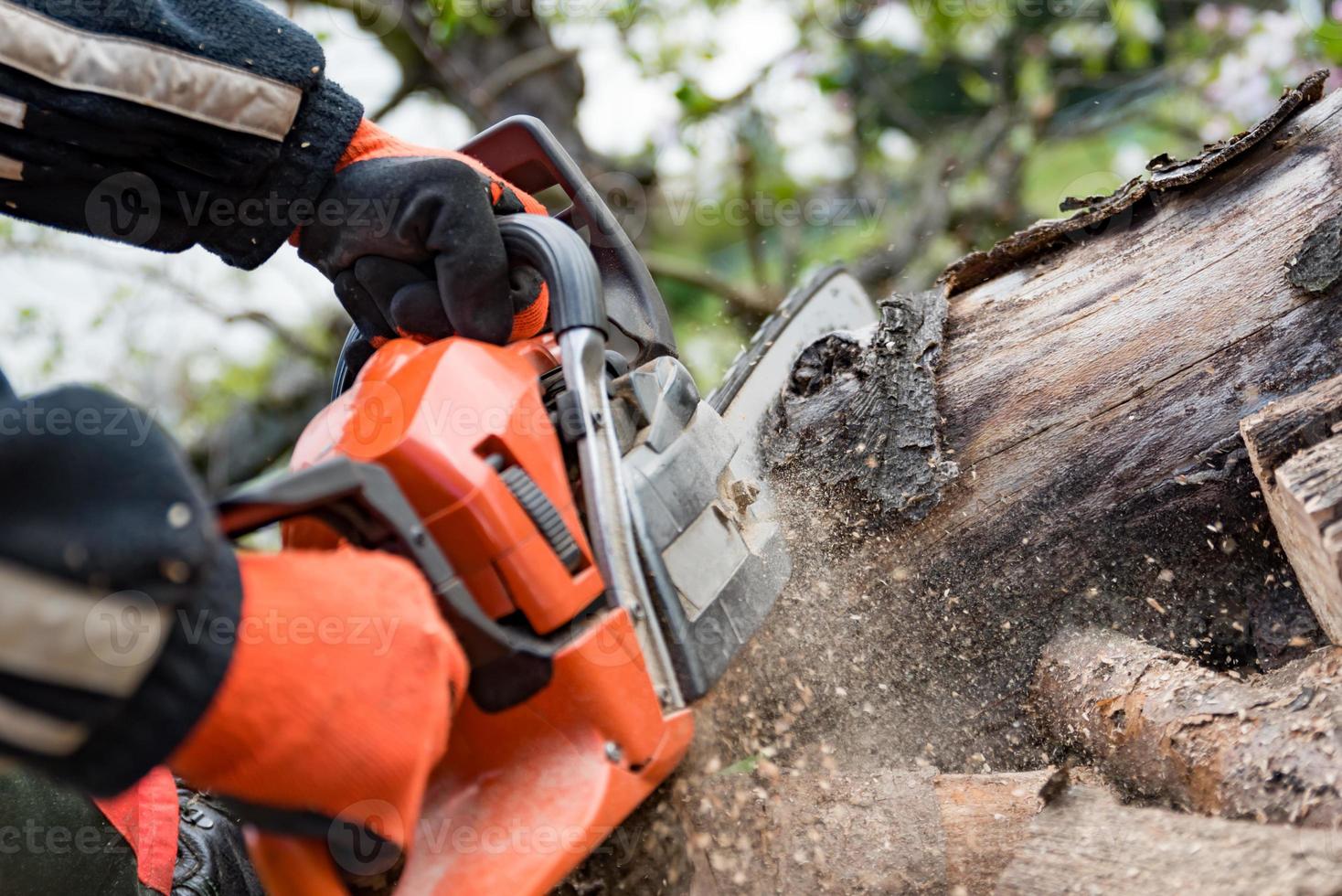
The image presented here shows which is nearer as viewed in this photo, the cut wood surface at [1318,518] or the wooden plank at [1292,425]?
the cut wood surface at [1318,518]

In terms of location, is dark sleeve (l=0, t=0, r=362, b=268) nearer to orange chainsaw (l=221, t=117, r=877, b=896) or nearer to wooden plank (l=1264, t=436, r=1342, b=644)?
orange chainsaw (l=221, t=117, r=877, b=896)

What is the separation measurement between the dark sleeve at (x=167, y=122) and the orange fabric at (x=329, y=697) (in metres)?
0.78

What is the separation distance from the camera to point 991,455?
1734mm

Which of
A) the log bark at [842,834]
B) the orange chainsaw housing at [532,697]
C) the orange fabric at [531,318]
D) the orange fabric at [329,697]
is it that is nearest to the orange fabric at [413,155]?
the orange fabric at [531,318]

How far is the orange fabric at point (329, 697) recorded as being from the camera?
37.3 inches

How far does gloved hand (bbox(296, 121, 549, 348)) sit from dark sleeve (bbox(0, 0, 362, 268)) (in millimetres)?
53

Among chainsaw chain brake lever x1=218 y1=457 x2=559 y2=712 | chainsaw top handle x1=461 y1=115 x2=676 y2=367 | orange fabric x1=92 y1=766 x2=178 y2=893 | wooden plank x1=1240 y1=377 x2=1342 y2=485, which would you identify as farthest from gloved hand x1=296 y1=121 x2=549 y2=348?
wooden plank x1=1240 y1=377 x2=1342 y2=485

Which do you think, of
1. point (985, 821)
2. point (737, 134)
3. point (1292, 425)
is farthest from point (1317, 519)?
point (737, 134)

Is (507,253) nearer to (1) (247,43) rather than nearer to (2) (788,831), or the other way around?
(1) (247,43)

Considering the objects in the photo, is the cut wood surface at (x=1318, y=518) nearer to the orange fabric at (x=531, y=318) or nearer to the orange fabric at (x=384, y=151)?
the orange fabric at (x=531, y=318)

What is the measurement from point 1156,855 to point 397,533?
96 cm

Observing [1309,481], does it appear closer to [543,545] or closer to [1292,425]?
[1292,425]

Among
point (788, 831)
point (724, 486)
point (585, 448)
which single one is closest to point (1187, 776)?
point (788, 831)

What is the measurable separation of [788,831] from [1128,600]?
0.77m
